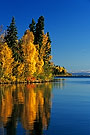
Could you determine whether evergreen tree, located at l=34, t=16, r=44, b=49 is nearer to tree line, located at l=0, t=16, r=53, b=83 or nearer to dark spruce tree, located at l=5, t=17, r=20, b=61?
tree line, located at l=0, t=16, r=53, b=83

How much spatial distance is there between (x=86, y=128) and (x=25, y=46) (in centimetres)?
5108

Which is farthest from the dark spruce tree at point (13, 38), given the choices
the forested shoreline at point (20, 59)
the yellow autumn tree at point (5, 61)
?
the yellow autumn tree at point (5, 61)

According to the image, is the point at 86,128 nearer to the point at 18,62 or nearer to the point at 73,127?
the point at 73,127

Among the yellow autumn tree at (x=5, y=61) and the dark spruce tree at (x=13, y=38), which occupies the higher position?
the dark spruce tree at (x=13, y=38)

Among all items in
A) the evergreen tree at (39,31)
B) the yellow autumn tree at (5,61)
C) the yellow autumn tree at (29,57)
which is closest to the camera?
the yellow autumn tree at (5,61)

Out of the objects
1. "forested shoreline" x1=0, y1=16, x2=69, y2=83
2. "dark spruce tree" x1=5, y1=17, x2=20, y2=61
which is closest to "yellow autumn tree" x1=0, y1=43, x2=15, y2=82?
"forested shoreline" x1=0, y1=16, x2=69, y2=83

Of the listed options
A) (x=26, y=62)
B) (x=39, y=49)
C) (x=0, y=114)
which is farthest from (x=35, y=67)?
(x=0, y=114)

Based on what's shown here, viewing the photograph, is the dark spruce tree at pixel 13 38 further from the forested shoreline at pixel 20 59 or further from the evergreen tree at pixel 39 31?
the evergreen tree at pixel 39 31

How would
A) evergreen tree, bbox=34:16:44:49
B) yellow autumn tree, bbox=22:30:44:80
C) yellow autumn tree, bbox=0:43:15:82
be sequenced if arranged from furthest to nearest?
1. evergreen tree, bbox=34:16:44:49
2. yellow autumn tree, bbox=22:30:44:80
3. yellow autumn tree, bbox=0:43:15:82

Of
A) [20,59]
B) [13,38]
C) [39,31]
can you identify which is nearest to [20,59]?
[20,59]

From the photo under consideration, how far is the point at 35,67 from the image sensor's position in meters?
63.4

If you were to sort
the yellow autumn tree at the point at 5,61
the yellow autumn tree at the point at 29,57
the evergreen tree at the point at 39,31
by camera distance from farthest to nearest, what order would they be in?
the evergreen tree at the point at 39,31 < the yellow autumn tree at the point at 29,57 < the yellow autumn tree at the point at 5,61

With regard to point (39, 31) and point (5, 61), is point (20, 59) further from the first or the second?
point (39, 31)

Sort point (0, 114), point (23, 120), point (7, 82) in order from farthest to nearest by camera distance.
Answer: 1. point (7, 82)
2. point (0, 114)
3. point (23, 120)
